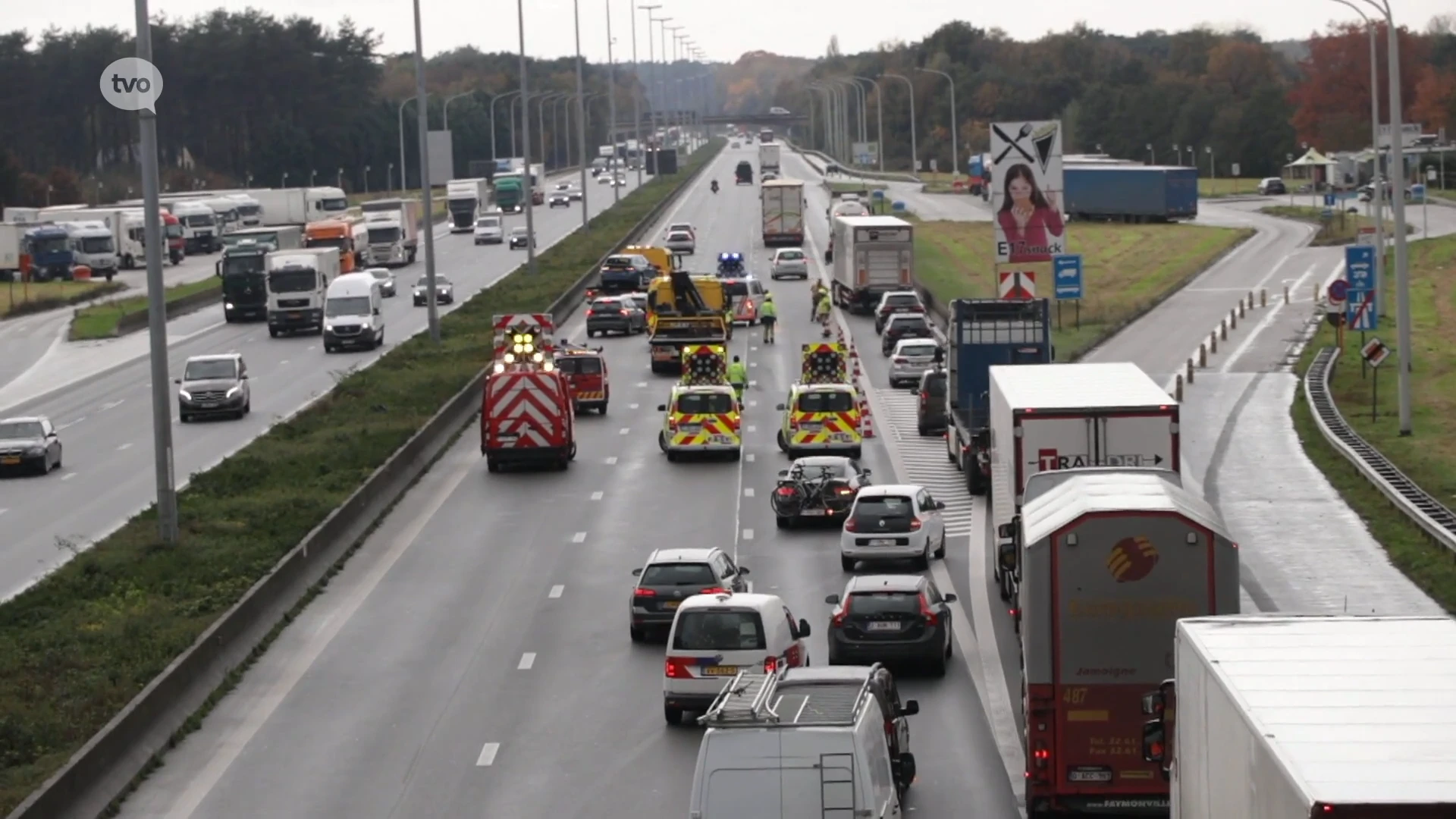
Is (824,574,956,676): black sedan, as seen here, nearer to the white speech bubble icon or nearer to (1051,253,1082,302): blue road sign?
the white speech bubble icon

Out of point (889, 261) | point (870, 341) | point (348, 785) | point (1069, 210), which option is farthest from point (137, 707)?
point (1069, 210)

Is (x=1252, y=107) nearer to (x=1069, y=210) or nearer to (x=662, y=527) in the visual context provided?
(x=1069, y=210)

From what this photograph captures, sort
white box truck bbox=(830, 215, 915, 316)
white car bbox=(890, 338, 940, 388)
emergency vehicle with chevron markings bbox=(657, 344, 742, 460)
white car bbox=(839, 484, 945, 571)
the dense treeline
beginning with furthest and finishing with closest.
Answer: the dense treeline
white box truck bbox=(830, 215, 915, 316)
white car bbox=(890, 338, 940, 388)
emergency vehicle with chevron markings bbox=(657, 344, 742, 460)
white car bbox=(839, 484, 945, 571)

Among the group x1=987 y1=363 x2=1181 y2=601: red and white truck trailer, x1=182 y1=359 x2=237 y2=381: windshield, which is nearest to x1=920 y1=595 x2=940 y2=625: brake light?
x1=987 y1=363 x2=1181 y2=601: red and white truck trailer

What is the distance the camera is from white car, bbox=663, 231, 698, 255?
106000 mm

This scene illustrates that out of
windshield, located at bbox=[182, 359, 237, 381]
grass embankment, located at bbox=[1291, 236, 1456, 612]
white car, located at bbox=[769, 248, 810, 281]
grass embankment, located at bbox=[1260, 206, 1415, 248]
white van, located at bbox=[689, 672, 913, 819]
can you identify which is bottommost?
grass embankment, located at bbox=[1291, 236, 1456, 612]

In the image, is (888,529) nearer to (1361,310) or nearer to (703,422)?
(703,422)

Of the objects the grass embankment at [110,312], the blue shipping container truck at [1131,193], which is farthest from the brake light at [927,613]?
the blue shipping container truck at [1131,193]

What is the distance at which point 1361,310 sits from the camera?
4859 cm

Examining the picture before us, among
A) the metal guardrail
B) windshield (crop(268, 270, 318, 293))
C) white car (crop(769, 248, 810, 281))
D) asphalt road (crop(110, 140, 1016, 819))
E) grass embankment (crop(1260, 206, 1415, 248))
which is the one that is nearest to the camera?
asphalt road (crop(110, 140, 1016, 819))

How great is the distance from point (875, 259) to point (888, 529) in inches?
1751

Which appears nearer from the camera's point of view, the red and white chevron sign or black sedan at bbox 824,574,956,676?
black sedan at bbox 824,574,956,676

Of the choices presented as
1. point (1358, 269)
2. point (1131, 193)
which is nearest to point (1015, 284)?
point (1358, 269)

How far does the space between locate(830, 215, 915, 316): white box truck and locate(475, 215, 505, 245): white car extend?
49718mm
